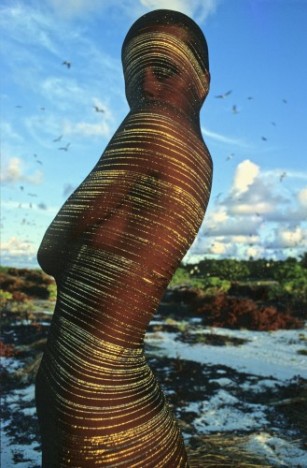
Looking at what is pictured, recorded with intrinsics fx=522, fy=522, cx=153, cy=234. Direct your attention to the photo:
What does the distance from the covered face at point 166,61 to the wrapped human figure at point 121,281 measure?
0.06 meters

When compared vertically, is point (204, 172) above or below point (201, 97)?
below

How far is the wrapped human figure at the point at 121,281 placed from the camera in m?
1.98

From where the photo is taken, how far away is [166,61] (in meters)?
2.27

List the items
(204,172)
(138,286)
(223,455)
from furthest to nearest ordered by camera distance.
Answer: (223,455)
(204,172)
(138,286)

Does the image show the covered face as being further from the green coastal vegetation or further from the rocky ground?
the green coastal vegetation

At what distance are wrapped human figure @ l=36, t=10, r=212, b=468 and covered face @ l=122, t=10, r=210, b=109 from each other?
6 cm

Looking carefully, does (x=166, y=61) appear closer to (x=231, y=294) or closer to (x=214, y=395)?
(x=214, y=395)

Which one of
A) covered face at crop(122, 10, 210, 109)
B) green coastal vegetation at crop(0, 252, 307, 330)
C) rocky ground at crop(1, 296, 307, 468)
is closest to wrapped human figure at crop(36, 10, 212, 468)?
covered face at crop(122, 10, 210, 109)

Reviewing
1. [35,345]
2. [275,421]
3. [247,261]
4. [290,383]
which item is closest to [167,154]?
[275,421]

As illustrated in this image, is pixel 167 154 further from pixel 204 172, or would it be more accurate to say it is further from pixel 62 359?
pixel 62 359

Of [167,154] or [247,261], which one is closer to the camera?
[167,154]

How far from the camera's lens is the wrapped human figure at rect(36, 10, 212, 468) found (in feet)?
6.48

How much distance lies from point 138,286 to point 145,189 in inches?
14.6

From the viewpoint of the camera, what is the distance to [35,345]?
10.8m
